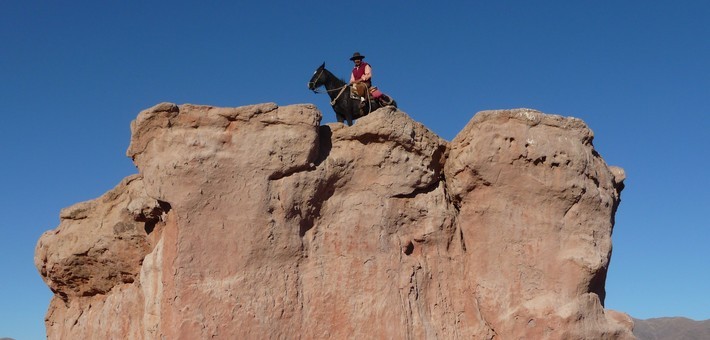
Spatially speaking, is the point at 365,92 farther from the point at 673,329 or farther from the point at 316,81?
the point at 673,329

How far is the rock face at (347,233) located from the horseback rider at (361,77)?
2477mm

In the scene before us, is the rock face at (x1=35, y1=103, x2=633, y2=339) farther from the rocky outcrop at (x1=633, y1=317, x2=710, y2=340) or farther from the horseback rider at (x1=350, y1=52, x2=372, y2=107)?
the rocky outcrop at (x1=633, y1=317, x2=710, y2=340)

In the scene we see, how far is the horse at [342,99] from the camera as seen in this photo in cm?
1516

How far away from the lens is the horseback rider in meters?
15.2

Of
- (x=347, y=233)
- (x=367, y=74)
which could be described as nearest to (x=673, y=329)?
(x=367, y=74)

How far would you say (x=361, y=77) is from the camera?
1554 cm

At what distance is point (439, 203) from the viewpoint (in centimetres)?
1294

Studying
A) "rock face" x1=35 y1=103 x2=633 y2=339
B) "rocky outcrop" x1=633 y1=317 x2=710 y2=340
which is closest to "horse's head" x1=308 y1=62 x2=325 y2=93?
"rock face" x1=35 y1=103 x2=633 y2=339

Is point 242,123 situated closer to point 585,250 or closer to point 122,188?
point 122,188

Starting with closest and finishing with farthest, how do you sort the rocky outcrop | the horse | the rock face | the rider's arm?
the rock face
the horse
the rider's arm
the rocky outcrop

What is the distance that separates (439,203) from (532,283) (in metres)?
1.84

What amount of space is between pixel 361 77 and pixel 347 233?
4168mm

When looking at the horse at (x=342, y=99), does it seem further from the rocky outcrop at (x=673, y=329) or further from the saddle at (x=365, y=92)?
the rocky outcrop at (x=673, y=329)

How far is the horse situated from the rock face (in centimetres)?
233
